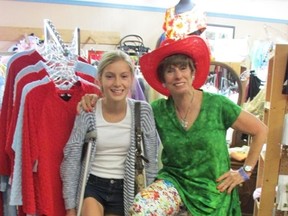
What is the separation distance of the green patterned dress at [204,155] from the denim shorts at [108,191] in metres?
0.26

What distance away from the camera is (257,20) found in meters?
4.55

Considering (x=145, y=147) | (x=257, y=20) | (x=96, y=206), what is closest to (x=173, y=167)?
(x=145, y=147)

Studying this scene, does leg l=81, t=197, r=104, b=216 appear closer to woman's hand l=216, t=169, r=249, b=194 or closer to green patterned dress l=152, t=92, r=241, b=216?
green patterned dress l=152, t=92, r=241, b=216

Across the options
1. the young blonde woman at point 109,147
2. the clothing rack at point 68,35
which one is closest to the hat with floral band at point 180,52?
the young blonde woman at point 109,147

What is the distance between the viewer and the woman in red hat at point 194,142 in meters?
1.48

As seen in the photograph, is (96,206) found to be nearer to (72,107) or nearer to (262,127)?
(72,107)

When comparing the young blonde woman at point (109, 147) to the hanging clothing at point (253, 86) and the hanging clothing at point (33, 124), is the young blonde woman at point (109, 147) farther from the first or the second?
the hanging clothing at point (253, 86)

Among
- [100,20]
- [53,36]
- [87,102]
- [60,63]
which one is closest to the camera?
[87,102]

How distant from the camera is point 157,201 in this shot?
1.42 meters

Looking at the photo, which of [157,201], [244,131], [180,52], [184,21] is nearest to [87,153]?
[157,201]

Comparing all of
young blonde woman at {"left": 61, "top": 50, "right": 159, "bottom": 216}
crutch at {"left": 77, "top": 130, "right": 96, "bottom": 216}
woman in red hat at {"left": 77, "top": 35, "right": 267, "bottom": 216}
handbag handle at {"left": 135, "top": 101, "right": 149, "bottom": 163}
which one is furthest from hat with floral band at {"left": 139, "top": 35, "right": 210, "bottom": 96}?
crutch at {"left": 77, "top": 130, "right": 96, "bottom": 216}

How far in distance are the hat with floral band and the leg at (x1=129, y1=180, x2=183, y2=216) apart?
0.52 metres

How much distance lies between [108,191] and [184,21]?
5.82 feet

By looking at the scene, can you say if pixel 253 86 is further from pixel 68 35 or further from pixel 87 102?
pixel 87 102
